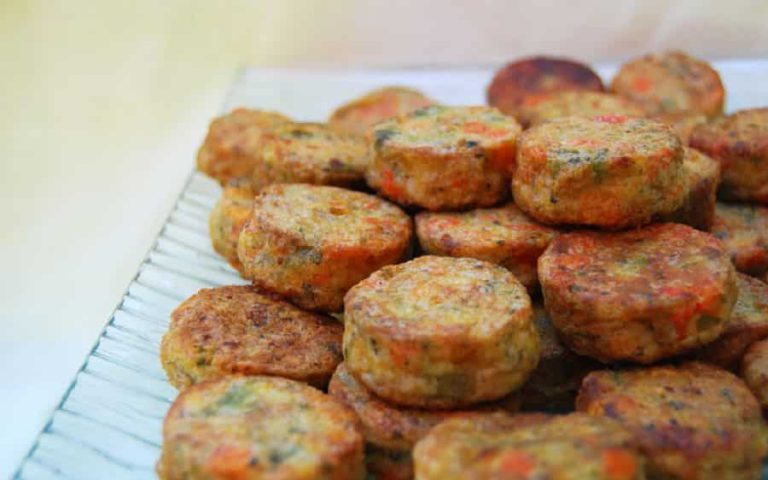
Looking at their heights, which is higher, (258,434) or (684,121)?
(684,121)

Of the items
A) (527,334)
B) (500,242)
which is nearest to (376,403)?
(527,334)

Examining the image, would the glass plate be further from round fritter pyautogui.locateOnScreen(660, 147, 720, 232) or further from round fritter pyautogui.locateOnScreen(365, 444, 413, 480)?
round fritter pyautogui.locateOnScreen(660, 147, 720, 232)

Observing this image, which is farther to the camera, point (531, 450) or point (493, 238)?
point (493, 238)

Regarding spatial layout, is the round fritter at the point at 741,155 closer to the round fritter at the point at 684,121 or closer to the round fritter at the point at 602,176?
the round fritter at the point at 684,121

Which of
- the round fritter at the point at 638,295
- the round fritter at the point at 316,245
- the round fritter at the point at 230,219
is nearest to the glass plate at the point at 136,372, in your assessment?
the round fritter at the point at 230,219

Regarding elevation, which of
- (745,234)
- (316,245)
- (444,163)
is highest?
(444,163)

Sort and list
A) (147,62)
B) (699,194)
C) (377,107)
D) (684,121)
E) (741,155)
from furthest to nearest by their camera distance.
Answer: (147,62) < (377,107) < (684,121) < (741,155) < (699,194)

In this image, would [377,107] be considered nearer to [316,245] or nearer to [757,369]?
[316,245]

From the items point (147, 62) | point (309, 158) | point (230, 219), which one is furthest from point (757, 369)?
point (147, 62)
